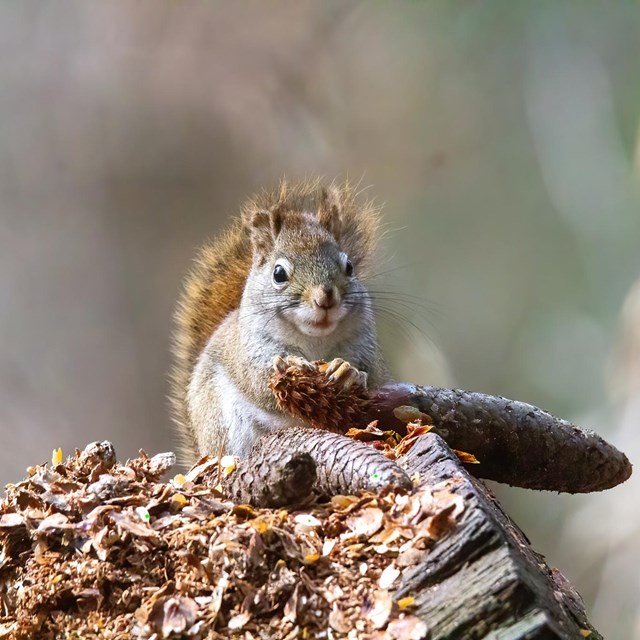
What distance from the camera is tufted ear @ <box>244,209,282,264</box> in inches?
60.9

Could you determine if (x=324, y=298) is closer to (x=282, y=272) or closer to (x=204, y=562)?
(x=282, y=272)

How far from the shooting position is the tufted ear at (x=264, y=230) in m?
1.55

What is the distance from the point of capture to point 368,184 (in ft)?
6.47

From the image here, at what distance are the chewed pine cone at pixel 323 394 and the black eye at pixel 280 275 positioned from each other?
22 cm

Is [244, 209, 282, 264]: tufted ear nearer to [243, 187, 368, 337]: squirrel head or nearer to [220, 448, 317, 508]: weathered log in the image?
[243, 187, 368, 337]: squirrel head

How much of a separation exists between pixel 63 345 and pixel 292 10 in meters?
1.02

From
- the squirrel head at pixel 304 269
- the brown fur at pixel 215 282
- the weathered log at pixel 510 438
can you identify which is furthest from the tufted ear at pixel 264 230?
the weathered log at pixel 510 438

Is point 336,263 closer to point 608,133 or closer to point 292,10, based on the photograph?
point 292,10

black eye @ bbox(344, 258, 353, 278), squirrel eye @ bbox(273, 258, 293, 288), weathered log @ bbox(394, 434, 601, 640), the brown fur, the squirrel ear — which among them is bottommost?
weathered log @ bbox(394, 434, 601, 640)

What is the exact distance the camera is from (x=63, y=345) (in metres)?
1.83

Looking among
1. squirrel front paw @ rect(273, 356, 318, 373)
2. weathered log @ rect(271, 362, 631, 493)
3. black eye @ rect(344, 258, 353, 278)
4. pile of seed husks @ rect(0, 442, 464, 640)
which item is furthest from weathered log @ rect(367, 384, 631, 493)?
pile of seed husks @ rect(0, 442, 464, 640)

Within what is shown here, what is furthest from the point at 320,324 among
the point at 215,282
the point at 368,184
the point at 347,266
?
the point at 368,184

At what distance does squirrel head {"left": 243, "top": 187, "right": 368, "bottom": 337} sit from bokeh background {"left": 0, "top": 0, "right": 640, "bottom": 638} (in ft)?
1.20

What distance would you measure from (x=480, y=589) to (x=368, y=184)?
4.58 feet
